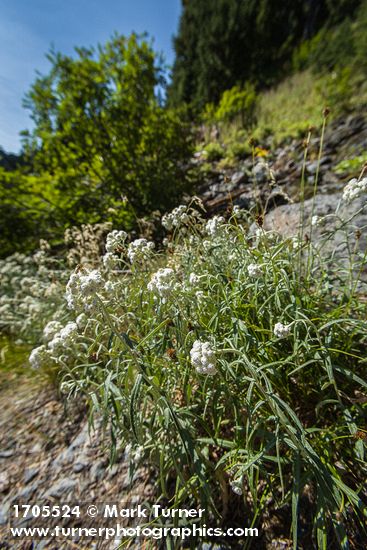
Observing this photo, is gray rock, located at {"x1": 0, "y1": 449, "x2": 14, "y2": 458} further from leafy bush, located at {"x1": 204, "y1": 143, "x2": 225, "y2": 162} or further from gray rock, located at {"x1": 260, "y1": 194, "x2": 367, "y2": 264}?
leafy bush, located at {"x1": 204, "y1": 143, "x2": 225, "y2": 162}

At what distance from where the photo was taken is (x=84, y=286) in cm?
82

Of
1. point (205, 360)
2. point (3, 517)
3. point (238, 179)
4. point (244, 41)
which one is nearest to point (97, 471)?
point (3, 517)

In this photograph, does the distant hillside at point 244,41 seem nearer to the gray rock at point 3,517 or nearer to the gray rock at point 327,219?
the gray rock at point 327,219

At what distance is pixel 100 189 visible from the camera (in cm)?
404

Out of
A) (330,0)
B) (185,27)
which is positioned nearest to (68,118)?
(330,0)

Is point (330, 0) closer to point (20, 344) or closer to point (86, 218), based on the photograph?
point (86, 218)

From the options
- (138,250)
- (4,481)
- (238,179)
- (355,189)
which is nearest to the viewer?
(355,189)

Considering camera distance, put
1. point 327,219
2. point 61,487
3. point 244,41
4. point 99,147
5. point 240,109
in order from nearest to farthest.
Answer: point 61,487 → point 327,219 → point 99,147 → point 240,109 → point 244,41

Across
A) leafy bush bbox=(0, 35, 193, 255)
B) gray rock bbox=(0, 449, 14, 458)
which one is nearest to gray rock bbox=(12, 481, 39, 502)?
gray rock bbox=(0, 449, 14, 458)

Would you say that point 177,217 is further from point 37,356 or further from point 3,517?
point 3,517

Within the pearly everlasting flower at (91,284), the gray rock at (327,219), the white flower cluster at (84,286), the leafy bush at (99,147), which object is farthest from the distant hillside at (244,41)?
the pearly everlasting flower at (91,284)

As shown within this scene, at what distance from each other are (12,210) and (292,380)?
15.1 ft

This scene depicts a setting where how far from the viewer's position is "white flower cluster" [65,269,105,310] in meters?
0.84

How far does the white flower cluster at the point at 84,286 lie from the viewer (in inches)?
32.9
